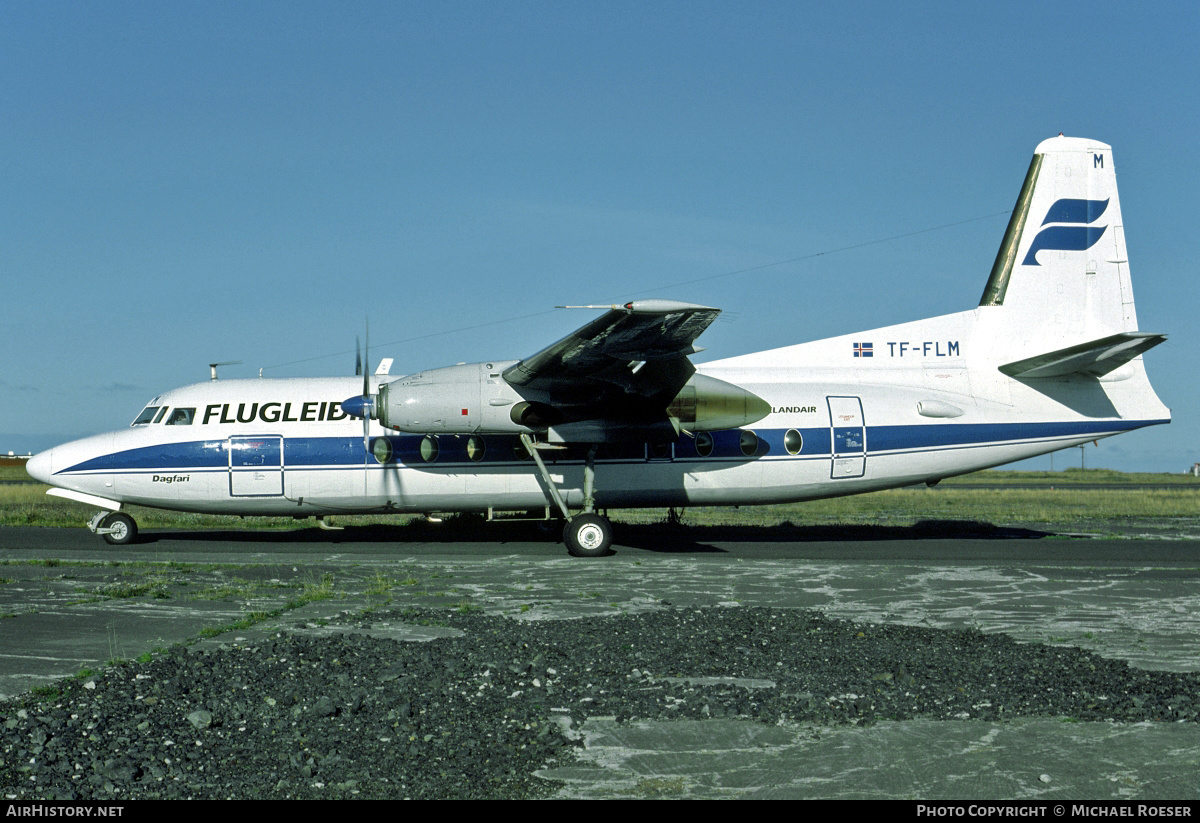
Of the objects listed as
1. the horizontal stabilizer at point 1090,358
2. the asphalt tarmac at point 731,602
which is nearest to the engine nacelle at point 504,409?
the asphalt tarmac at point 731,602

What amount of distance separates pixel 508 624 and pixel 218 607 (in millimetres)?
3482

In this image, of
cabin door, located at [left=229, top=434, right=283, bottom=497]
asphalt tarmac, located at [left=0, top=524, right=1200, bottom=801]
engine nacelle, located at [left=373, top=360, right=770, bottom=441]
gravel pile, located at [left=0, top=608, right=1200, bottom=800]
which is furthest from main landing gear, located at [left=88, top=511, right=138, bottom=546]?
gravel pile, located at [left=0, top=608, right=1200, bottom=800]

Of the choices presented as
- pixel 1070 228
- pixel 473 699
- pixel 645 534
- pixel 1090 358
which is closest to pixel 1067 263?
pixel 1070 228

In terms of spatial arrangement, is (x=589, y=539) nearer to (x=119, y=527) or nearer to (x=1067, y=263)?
(x=119, y=527)

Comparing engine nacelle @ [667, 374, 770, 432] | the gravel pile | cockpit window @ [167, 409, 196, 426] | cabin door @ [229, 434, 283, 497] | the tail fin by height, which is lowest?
the gravel pile

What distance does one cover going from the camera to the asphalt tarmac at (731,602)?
5.25 m

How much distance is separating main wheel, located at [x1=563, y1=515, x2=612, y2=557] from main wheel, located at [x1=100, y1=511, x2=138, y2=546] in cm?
852

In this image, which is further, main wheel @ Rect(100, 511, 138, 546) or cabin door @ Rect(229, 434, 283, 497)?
main wheel @ Rect(100, 511, 138, 546)

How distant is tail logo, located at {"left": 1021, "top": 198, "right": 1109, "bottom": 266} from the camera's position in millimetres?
19219

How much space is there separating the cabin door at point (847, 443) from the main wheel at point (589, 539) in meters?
4.56

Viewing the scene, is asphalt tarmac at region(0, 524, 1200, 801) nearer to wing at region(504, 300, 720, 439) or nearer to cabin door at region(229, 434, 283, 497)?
cabin door at region(229, 434, 283, 497)

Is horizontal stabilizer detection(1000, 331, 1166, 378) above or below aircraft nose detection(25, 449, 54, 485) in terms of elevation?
above

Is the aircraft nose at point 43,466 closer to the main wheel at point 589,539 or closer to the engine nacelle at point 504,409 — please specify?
the engine nacelle at point 504,409

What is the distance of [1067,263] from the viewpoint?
1917 centimetres
